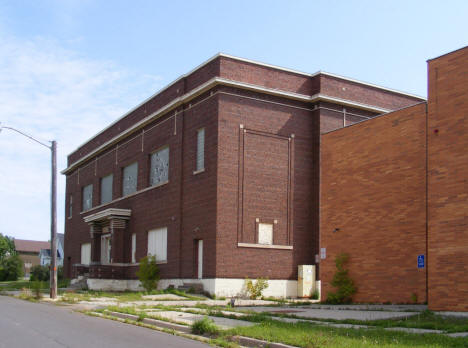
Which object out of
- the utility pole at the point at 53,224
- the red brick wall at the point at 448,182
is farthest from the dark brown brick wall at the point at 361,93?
the red brick wall at the point at 448,182

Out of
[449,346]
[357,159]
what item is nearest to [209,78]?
[357,159]

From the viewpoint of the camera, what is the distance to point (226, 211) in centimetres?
3019

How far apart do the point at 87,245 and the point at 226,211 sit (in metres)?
23.2

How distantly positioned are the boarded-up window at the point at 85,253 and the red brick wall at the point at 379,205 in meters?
29.0

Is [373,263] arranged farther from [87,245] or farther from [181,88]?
[87,245]

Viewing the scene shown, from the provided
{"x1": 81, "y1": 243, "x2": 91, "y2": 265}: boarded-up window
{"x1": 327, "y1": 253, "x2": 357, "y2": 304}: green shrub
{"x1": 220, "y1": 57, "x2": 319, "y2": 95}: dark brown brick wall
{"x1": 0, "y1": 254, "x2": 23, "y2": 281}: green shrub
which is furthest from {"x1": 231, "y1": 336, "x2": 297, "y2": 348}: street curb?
{"x1": 0, "y1": 254, "x2": 23, "y2": 281}: green shrub

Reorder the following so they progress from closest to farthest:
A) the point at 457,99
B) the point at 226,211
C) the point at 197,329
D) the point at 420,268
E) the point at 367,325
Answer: the point at 197,329 → the point at 367,325 → the point at 457,99 → the point at 420,268 → the point at 226,211

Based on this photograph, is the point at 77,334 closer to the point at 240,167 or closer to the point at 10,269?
the point at 240,167

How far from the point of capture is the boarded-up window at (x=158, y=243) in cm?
3556

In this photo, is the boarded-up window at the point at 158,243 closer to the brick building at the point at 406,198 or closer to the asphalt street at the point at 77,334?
the brick building at the point at 406,198

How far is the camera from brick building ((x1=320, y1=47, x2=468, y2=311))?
683 inches

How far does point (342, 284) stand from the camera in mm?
23203

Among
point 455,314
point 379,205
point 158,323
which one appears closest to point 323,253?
point 379,205

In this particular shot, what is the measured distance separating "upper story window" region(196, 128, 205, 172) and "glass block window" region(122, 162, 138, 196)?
9.50 meters
